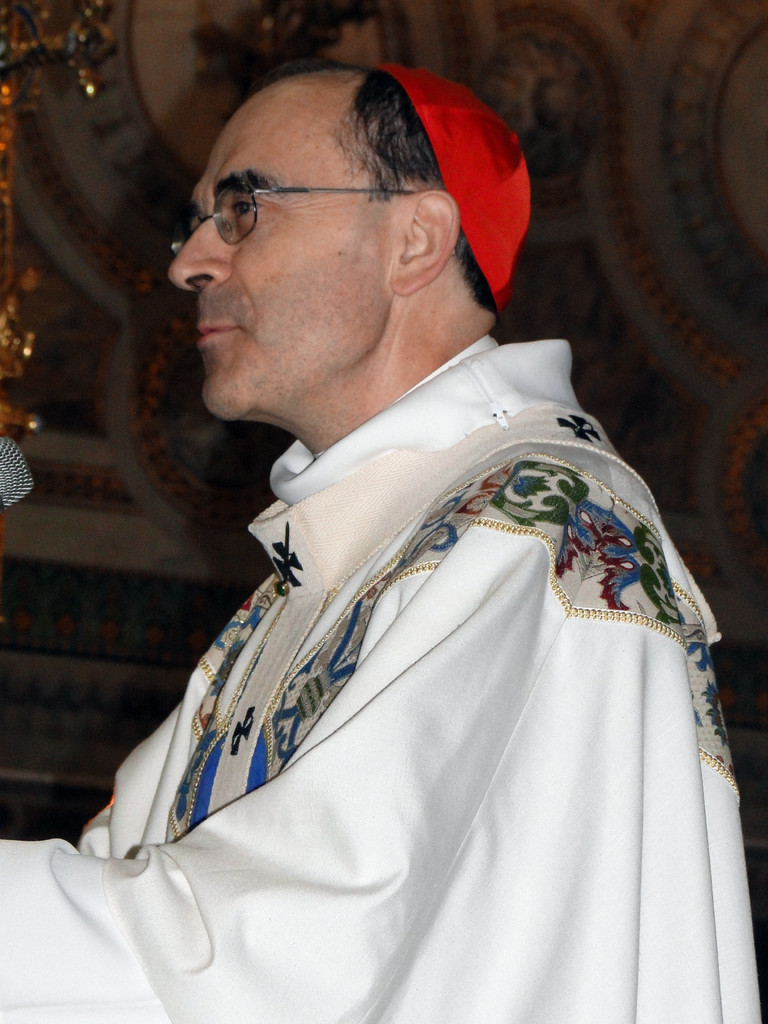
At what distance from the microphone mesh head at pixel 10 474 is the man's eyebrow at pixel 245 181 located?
74cm

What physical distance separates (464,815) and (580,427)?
2.14 ft

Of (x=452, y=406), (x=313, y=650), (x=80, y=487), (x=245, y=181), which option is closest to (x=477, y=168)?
(x=245, y=181)

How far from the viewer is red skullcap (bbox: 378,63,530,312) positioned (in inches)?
84.4

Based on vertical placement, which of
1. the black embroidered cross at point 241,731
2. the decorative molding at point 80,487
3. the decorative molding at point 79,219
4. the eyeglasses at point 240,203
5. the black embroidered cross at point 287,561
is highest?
the eyeglasses at point 240,203

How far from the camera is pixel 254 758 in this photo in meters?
1.72

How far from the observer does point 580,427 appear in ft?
6.01

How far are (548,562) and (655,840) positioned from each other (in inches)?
12.2

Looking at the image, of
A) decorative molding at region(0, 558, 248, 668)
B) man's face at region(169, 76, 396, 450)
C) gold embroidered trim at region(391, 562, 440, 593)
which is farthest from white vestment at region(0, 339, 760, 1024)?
decorative molding at region(0, 558, 248, 668)

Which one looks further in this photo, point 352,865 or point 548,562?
point 548,562

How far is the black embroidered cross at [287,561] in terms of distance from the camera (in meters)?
1.98

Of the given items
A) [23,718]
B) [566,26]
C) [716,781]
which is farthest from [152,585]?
[716,781]

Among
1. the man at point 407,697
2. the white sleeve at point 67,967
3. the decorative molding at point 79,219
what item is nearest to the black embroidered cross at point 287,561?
the man at point 407,697

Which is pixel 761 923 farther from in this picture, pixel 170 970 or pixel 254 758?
pixel 170 970

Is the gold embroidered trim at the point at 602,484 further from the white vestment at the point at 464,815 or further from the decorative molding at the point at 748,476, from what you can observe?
the decorative molding at the point at 748,476
